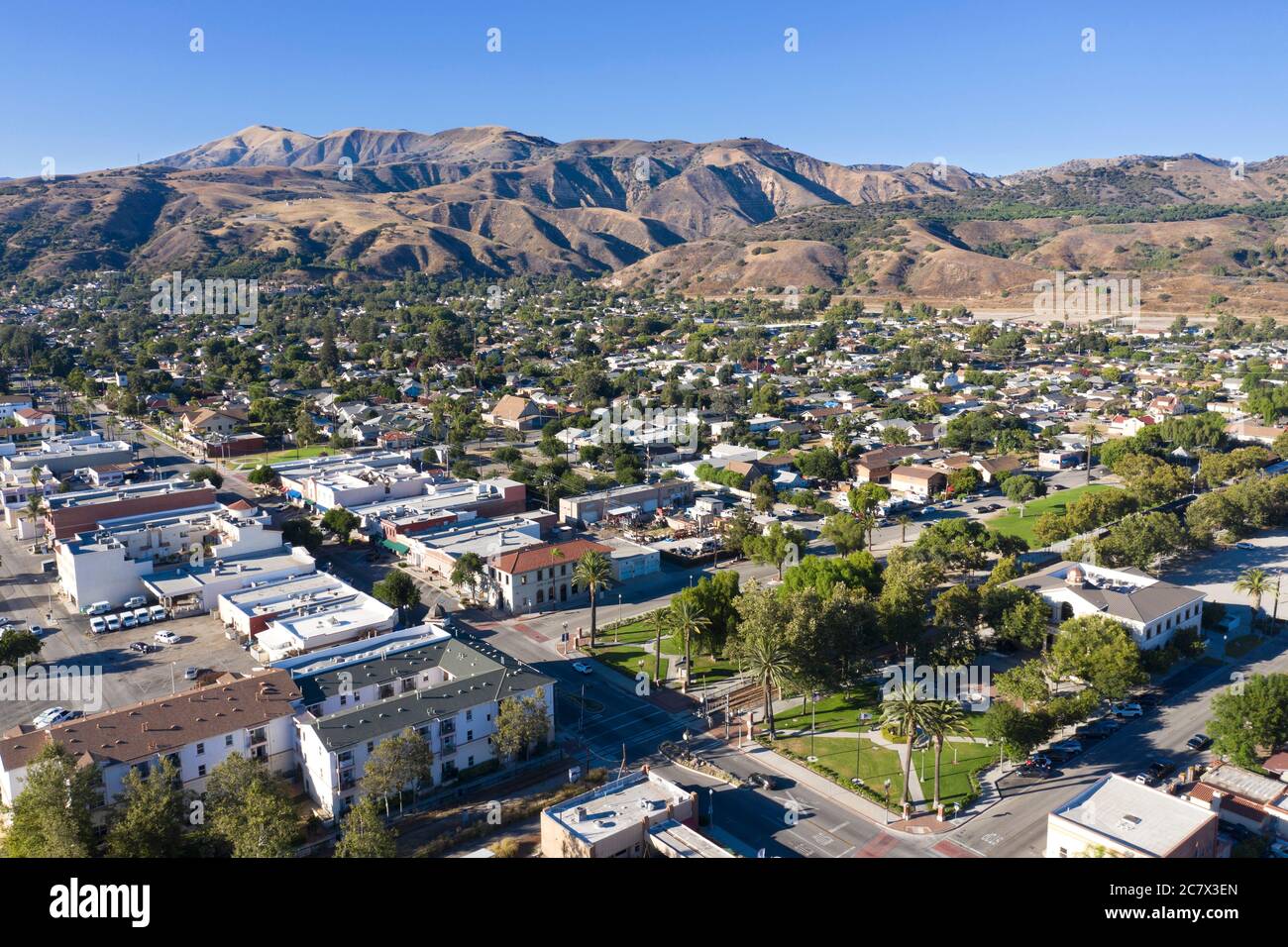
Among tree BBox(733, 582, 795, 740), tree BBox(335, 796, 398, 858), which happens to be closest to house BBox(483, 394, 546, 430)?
A: tree BBox(733, 582, 795, 740)

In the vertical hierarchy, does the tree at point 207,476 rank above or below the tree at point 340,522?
above

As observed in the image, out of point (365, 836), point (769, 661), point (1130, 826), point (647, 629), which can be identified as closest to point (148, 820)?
point (365, 836)

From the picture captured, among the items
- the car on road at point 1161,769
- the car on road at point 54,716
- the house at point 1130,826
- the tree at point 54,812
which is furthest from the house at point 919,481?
the tree at point 54,812

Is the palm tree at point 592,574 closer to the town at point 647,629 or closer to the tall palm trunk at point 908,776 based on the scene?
the town at point 647,629
